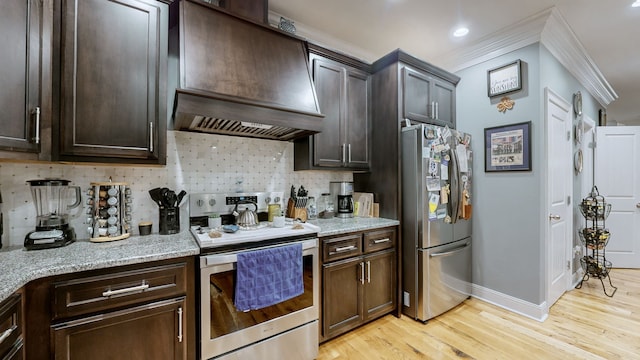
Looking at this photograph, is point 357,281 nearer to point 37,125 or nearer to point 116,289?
point 116,289

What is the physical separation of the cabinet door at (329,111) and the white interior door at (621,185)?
167 inches

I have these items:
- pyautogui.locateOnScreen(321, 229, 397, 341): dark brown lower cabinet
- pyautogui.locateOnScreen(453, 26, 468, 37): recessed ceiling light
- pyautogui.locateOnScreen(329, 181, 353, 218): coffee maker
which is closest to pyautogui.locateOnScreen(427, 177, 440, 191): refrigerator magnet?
pyautogui.locateOnScreen(321, 229, 397, 341): dark brown lower cabinet

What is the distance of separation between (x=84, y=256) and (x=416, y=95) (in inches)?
112

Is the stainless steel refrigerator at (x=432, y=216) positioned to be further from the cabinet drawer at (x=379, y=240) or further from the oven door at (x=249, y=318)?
the oven door at (x=249, y=318)

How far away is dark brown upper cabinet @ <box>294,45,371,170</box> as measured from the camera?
2.42 meters

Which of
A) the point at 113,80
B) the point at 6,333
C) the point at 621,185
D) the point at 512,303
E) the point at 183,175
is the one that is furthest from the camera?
the point at 621,185

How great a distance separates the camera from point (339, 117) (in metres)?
2.56

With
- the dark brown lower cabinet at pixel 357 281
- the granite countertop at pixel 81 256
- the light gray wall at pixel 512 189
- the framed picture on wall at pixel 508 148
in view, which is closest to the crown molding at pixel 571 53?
the light gray wall at pixel 512 189

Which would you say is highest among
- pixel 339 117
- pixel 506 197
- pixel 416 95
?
pixel 416 95

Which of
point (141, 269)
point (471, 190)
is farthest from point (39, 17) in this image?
point (471, 190)

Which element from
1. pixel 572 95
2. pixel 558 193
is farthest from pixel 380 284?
pixel 572 95

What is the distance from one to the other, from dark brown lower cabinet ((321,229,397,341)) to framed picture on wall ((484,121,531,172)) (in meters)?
1.36

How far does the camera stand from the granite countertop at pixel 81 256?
1.10 metres

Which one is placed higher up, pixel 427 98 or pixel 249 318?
pixel 427 98
